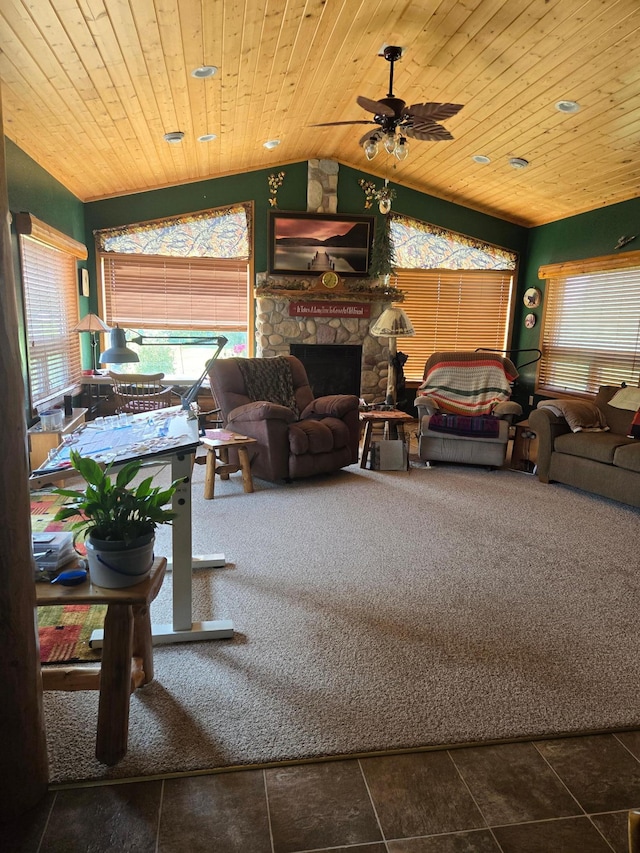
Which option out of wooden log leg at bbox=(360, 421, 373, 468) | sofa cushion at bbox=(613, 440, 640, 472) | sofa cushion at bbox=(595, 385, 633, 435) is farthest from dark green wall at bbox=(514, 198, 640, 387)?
wooden log leg at bbox=(360, 421, 373, 468)

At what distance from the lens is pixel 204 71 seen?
12.1 ft

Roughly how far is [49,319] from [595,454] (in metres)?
4.67

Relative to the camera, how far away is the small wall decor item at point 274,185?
6562mm

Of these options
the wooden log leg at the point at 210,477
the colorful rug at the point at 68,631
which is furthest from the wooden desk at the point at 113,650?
the wooden log leg at the point at 210,477

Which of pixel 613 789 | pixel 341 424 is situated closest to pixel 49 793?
pixel 613 789

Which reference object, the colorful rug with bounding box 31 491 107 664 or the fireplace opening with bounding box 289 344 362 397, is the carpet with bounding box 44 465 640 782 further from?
the fireplace opening with bounding box 289 344 362 397

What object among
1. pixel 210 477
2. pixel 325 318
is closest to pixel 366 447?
pixel 210 477

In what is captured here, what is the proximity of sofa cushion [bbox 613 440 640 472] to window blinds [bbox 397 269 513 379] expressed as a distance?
3.39 meters

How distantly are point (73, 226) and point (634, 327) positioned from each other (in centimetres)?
563

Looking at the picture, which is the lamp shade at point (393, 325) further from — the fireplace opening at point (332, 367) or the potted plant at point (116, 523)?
the potted plant at point (116, 523)

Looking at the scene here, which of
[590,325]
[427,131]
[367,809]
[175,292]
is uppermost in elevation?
[427,131]

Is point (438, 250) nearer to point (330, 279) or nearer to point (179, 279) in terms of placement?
point (330, 279)

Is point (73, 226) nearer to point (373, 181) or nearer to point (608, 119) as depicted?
point (373, 181)

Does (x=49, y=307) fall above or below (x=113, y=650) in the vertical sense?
above
